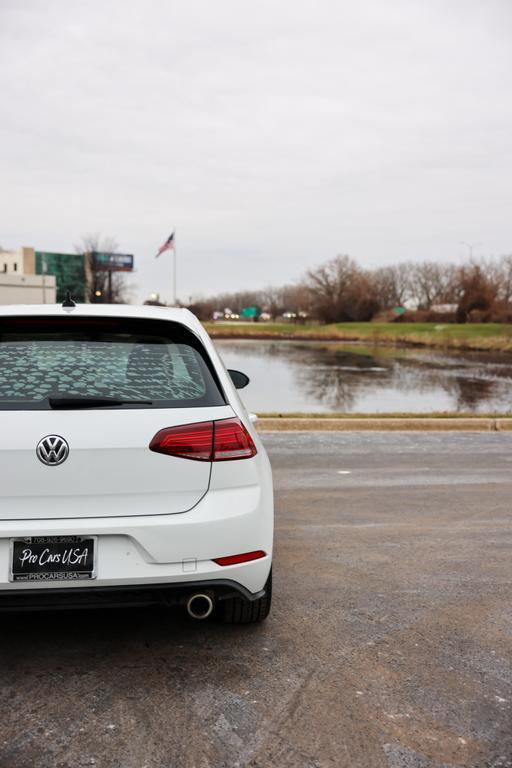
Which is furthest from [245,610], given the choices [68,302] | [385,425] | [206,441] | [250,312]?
[250,312]

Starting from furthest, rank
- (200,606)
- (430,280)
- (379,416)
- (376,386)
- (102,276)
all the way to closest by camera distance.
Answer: (430,280) < (102,276) < (376,386) < (379,416) < (200,606)

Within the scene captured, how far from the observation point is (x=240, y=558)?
3303 millimetres

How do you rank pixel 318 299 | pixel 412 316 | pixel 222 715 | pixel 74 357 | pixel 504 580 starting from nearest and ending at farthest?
pixel 222 715 < pixel 74 357 < pixel 504 580 < pixel 412 316 < pixel 318 299

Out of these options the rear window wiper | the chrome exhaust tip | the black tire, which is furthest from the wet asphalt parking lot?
the rear window wiper

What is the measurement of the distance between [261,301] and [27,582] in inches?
7184

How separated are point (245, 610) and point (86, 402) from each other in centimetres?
132

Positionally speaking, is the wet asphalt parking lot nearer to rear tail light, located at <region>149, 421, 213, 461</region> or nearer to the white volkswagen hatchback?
the white volkswagen hatchback

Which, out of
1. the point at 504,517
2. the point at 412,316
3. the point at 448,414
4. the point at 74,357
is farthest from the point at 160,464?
the point at 412,316

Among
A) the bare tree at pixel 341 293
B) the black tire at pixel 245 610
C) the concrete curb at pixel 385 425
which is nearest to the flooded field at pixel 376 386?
the concrete curb at pixel 385 425

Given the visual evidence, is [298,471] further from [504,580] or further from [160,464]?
[160,464]

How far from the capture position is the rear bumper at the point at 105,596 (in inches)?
121

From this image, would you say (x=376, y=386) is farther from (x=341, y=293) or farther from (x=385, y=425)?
(x=341, y=293)

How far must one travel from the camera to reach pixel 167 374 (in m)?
3.49

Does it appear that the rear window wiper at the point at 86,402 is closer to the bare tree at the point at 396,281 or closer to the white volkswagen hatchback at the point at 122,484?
the white volkswagen hatchback at the point at 122,484
